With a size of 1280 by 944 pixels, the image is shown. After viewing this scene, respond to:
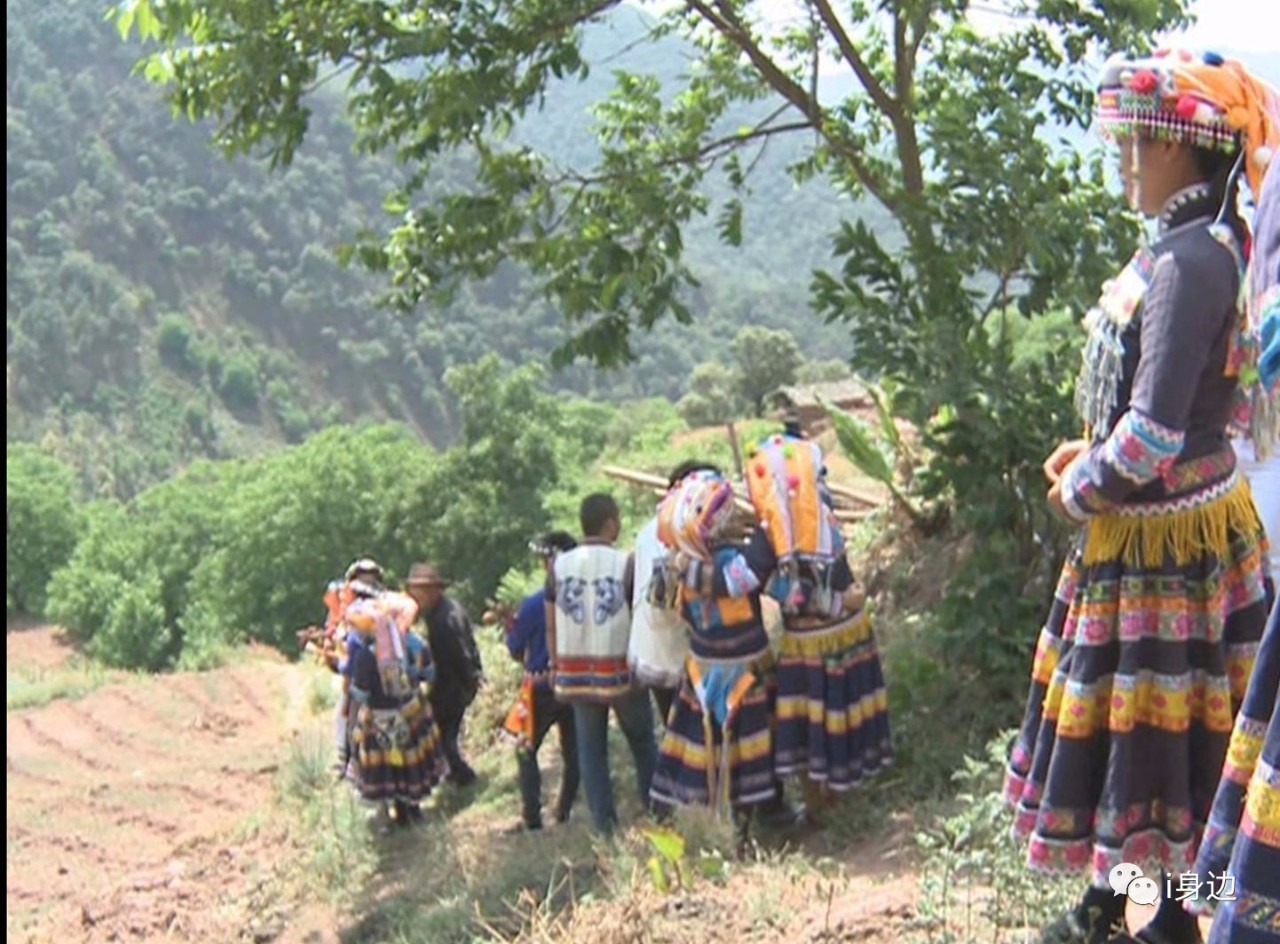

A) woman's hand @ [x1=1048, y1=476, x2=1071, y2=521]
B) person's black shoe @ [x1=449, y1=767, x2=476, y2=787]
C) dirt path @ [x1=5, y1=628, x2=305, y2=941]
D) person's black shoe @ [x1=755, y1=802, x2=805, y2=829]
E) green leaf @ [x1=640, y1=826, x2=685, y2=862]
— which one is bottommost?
dirt path @ [x1=5, y1=628, x2=305, y2=941]

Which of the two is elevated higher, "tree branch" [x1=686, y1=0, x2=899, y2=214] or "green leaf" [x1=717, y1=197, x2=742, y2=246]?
"tree branch" [x1=686, y1=0, x2=899, y2=214]

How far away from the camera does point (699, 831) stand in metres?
5.22

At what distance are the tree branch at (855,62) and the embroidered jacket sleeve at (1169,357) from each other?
5.00 m

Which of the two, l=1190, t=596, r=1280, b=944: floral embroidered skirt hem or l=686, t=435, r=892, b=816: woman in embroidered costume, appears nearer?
l=1190, t=596, r=1280, b=944: floral embroidered skirt hem

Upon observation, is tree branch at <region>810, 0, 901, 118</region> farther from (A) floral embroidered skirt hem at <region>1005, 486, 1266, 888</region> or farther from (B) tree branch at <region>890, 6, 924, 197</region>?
(A) floral embroidered skirt hem at <region>1005, 486, 1266, 888</region>

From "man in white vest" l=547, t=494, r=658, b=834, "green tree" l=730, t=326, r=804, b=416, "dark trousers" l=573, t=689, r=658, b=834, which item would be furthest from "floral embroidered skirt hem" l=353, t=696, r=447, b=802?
"green tree" l=730, t=326, r=804, b=416

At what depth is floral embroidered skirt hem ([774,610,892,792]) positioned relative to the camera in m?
5.48

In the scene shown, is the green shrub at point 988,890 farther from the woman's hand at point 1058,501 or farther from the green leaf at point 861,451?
the green leaf at point 861,451

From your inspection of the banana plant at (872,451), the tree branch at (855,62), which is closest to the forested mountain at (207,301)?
the banana plant at (872,451)

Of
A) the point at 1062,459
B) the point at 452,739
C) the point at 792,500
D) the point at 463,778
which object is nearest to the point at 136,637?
the point at 463,778

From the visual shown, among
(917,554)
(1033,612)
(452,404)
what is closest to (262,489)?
(917,554)

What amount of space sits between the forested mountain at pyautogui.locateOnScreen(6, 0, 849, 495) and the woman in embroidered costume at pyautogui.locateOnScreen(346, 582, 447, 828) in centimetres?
6728

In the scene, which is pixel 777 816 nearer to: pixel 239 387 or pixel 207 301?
pixel 239 387

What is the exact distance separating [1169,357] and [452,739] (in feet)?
19.4
